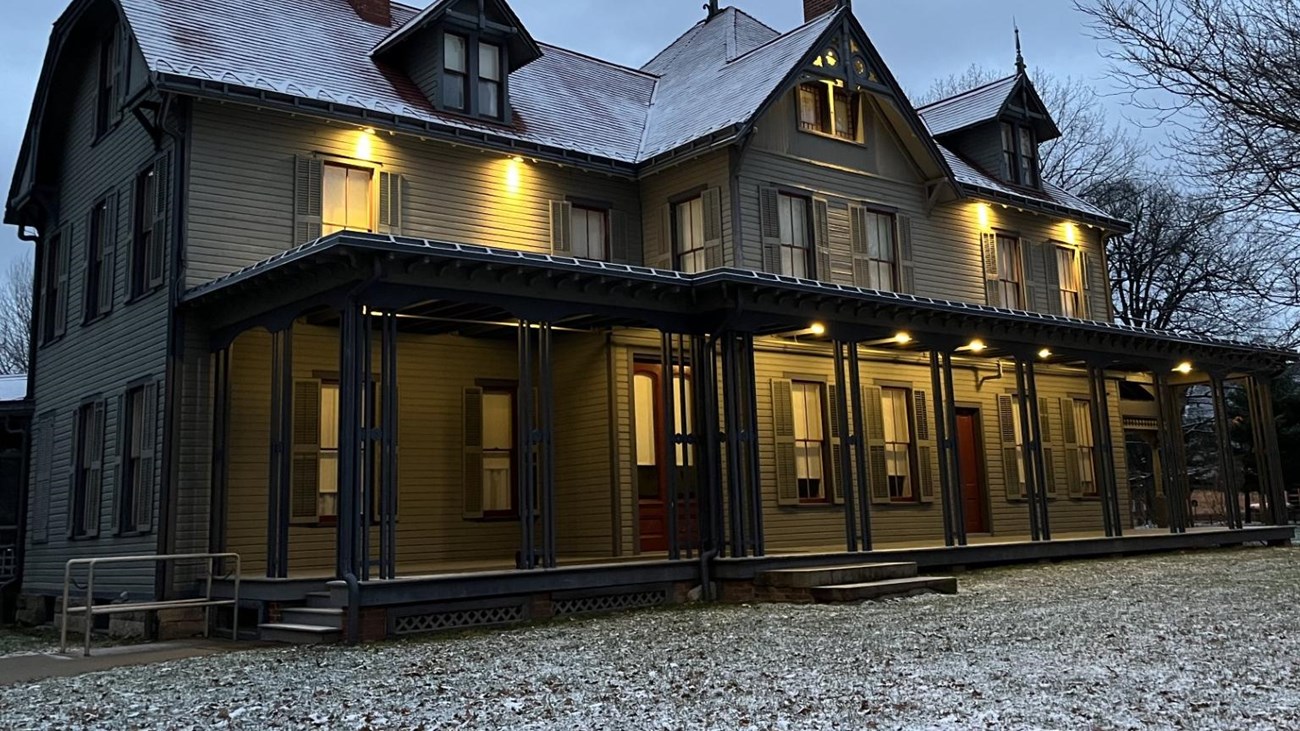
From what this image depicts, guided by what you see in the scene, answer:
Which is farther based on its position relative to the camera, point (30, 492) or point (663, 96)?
point (663, 96)

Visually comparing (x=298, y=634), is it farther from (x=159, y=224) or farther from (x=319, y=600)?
(x=159, y=224)

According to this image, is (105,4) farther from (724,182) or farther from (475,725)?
(475,725)

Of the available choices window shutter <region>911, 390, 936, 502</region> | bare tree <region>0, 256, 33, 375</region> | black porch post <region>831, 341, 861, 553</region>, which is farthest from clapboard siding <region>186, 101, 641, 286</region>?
bare tree <region>0, 256, 33, 375</region>

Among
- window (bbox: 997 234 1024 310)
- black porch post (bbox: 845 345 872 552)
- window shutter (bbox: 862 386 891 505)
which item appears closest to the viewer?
black porch post (bbox: 845 345 872 552)

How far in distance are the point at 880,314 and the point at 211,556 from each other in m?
8.78

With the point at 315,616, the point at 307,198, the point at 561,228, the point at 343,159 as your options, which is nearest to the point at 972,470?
the point at 561,228

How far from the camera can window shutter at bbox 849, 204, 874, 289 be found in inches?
723

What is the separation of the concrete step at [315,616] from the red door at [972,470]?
40.2ft

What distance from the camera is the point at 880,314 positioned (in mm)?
15812

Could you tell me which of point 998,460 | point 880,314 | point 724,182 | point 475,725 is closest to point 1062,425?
point 998,460

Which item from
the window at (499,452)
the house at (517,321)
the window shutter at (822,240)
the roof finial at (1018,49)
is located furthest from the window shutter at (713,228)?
the roof finial at (1018,49)

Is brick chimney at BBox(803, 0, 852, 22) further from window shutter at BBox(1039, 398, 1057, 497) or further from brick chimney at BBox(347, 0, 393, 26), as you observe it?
window shutter at BBox(1039, 398, 1057, 497)

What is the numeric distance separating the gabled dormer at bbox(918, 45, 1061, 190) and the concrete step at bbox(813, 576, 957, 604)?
10.3 metres

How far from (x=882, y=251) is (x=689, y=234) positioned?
3.45 meters
